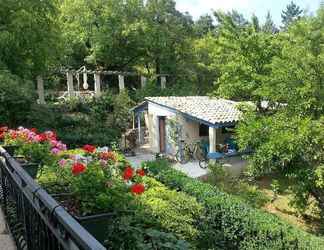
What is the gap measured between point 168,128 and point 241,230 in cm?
1346

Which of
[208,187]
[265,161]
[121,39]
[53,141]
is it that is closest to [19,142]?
[53,141]

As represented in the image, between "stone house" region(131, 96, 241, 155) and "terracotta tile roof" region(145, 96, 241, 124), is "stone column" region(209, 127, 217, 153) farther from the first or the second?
"terracotta tile roof" region(145, 96, 241, 124)

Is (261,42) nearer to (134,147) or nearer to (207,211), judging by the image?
(134,147)

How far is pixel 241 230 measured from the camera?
8977 mm

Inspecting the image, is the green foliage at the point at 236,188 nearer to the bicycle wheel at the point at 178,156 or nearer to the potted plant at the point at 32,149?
the bicycle wheel at the point at 178,156

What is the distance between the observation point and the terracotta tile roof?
20062mm

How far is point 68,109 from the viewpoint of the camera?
985 inches

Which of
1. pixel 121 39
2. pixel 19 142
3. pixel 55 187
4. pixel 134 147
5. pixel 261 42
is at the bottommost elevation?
pixel 134 147

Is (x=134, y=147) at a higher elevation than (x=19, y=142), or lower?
lower

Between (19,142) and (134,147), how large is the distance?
1909 centimetres

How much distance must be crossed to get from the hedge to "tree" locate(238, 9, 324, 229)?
324 cm

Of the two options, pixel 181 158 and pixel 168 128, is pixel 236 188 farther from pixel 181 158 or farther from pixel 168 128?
pixel 168 128

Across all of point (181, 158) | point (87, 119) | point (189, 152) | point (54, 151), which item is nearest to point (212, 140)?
point (189, 152)

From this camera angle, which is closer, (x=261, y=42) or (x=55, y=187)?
(x=55, y=187)
